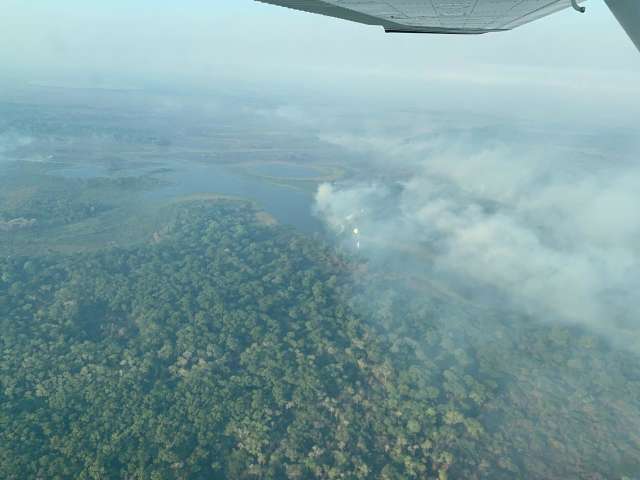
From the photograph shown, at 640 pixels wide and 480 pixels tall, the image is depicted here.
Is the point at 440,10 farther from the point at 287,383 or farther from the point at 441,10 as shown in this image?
the point at 287,383

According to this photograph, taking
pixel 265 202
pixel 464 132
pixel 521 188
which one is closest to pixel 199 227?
pixel 265 202

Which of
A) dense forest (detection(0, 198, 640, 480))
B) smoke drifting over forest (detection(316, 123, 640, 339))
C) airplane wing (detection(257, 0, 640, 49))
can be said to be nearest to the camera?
airplane wing (detection(257, 0, 640, 49))

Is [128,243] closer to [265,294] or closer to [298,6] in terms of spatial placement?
[265,294]

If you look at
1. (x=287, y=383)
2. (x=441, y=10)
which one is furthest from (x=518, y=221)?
(x=441, y=10)

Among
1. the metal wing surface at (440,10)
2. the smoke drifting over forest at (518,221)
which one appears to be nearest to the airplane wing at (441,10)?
the metal wing surface at (440,10)

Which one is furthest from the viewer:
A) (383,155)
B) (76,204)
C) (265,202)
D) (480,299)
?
(383,155)

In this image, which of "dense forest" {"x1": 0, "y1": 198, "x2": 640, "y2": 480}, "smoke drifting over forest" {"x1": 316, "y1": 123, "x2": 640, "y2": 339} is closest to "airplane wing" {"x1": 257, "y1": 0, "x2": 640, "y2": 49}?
"dense forest" {"x1": 0, "y1": 198, "x2": 640, "y2": 480}

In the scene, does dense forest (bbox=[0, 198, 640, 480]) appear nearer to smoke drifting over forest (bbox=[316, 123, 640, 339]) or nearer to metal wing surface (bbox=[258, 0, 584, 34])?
smoke drifting over forest (bbox=[316, 123, 640, 339])
